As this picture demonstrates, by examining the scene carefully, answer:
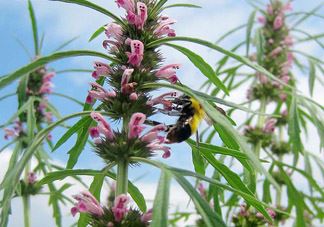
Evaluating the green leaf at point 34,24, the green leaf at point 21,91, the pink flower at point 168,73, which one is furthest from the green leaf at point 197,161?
the green leaf at point 34,24

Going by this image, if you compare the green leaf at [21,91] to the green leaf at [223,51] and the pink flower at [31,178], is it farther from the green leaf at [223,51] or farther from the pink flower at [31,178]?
the pink flower at [31,178]

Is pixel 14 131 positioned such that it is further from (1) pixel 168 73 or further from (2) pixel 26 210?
(1) pixel 168 73

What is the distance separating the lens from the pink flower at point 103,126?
221 cm

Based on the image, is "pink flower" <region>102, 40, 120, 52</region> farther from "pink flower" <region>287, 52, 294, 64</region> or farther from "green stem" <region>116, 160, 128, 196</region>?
"pink flower" <region>287, 52, 294, 64</region>

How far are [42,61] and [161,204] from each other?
0.73 metres

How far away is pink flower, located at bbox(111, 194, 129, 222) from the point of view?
204 centimetres

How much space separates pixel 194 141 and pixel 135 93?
1.75ft

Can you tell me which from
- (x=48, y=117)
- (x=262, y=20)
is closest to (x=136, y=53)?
(x=48, y=117)

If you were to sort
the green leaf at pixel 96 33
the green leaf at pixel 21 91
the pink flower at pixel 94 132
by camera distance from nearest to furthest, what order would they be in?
the pink flower at pixel 94 132 → the green leaf at pixel 21 91 → the green leaf at pixel 96 33

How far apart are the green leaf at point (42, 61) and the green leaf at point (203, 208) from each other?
2.05ft

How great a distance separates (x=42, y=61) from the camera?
1981 millimetres

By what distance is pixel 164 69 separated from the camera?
2297mm

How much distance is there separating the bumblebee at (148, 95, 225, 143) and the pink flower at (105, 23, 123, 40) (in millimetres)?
373

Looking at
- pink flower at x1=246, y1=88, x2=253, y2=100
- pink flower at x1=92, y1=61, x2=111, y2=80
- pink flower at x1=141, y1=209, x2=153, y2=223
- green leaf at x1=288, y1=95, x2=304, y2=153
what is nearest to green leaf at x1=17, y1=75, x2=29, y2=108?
pink flower at x1=92, y1=61, x2=111, y2=80
